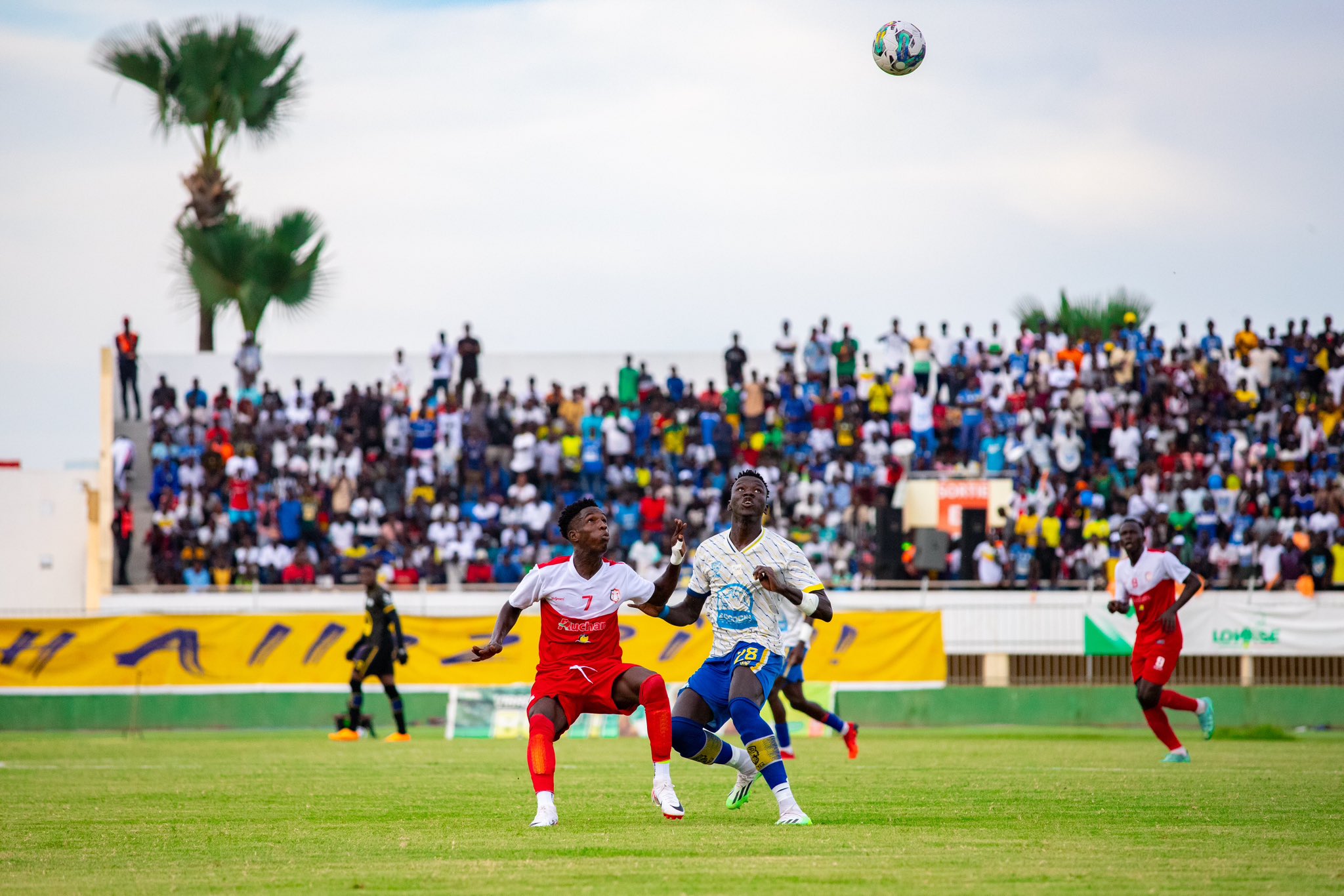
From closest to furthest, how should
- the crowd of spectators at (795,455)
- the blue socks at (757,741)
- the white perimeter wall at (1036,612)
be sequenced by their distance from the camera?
the blue socks at (757,741) < the white perimeter wall at (1036,612) < the crowd of spectators at (795,455)

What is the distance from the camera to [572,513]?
9.97 m

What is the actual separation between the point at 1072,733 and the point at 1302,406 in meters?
11.7

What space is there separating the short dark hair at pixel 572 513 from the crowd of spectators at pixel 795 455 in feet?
60.8

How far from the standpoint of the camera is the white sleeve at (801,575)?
31.8 ft

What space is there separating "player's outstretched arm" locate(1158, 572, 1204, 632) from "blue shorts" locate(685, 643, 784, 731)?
6.60 meters

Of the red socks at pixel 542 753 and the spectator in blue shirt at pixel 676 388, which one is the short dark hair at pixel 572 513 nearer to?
the red socks at pixel 542 753

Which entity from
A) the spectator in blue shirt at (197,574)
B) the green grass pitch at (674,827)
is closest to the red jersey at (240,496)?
the spectator in blue shirt at (197,574)

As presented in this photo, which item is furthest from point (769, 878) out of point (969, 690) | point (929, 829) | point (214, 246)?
A: point (214, 246)

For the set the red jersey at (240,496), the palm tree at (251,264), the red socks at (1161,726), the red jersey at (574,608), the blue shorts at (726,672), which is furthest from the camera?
the palm tree at (251,264)

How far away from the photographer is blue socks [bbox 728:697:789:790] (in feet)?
31.7

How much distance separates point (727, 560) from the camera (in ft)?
32.8

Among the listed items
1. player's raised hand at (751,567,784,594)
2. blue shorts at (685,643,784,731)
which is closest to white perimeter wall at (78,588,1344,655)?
blue shorts at (685,643,784,731)

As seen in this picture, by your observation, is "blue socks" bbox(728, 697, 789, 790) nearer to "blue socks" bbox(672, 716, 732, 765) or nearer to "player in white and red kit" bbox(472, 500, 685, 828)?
"blue socks" bbox(672, 716, 732, 765)

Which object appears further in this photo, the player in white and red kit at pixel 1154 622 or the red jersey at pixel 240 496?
the red jersey at pixel 240 496
